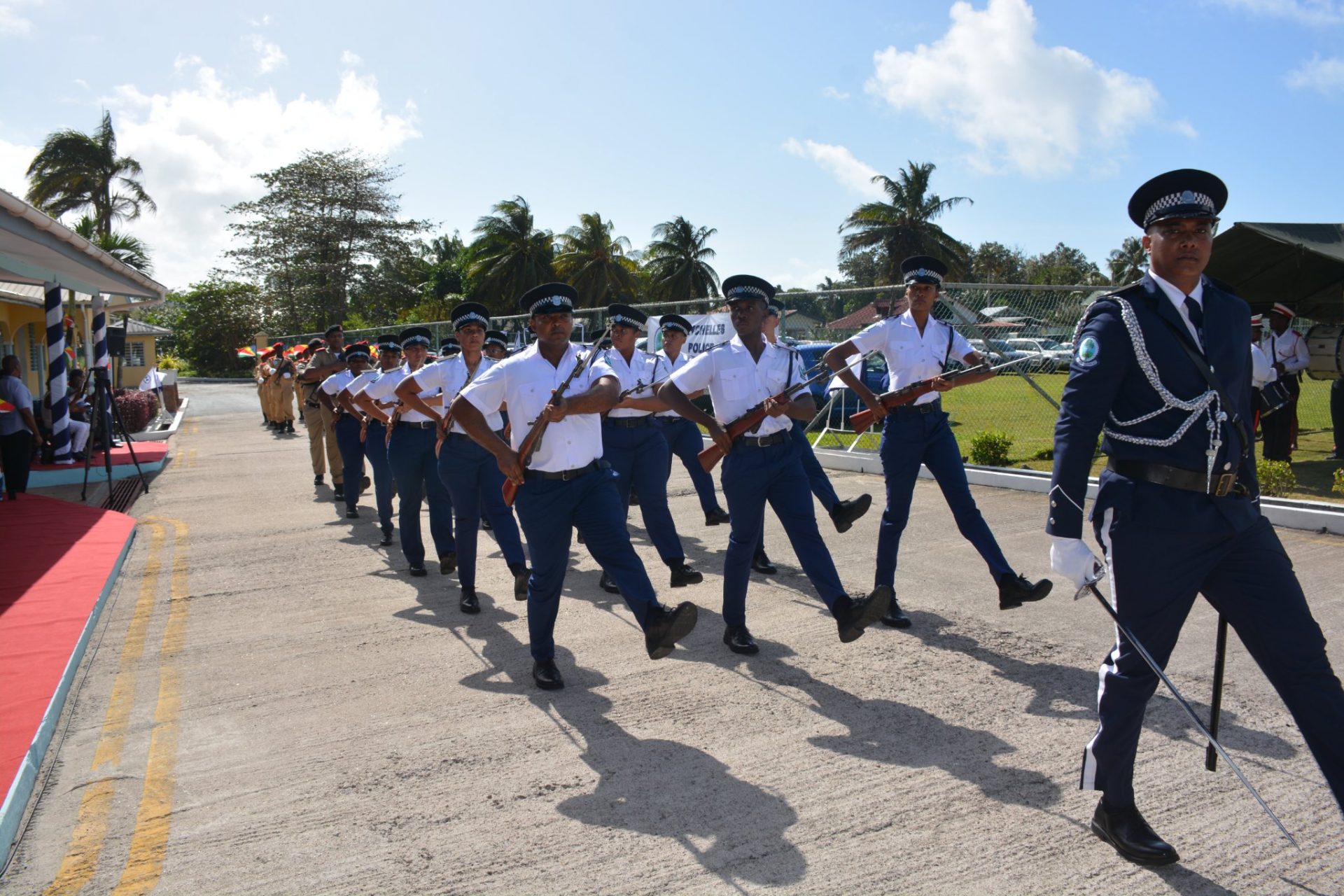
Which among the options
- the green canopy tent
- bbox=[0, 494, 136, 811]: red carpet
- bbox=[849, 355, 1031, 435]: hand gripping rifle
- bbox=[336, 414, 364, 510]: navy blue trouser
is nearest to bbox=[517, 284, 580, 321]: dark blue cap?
bbox=[849, 355, 1031, 435]: hand gripping rifle

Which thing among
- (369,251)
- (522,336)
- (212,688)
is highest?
(369,251)

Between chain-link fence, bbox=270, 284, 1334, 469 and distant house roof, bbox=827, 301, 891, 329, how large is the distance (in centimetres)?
1

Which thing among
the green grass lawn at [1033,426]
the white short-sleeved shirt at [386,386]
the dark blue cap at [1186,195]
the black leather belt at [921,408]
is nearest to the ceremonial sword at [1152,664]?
the dark blue cap at [1186,195]

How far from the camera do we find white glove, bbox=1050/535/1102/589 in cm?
328

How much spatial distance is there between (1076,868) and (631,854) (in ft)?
4.78

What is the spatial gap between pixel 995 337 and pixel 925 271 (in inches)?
230

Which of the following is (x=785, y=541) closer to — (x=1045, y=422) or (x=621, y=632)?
(x=621, y=632)

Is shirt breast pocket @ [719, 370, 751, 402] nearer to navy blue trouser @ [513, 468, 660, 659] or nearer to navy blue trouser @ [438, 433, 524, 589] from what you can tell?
navy blue trouser @ [513, 468, 660, 659]

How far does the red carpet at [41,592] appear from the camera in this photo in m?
4.82

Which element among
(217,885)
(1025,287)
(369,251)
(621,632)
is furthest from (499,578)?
(369,251)

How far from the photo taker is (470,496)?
6.96 m

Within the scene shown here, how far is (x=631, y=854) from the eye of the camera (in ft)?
11.4

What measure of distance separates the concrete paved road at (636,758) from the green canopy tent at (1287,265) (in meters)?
5.86

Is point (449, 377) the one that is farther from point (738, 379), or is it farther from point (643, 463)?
point (738, 379)
